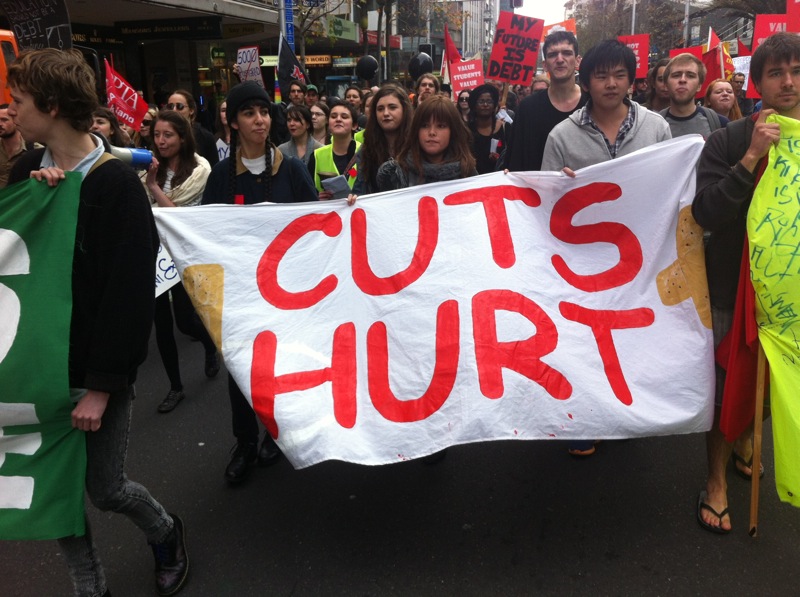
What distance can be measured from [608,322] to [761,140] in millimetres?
909

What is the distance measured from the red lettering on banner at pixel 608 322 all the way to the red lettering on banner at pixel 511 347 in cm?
13

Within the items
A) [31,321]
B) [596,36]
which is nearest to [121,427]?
[31,321]

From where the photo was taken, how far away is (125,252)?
6.68ft

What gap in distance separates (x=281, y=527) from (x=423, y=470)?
793 mm

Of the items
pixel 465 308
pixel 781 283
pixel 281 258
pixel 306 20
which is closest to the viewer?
pixel 781 283

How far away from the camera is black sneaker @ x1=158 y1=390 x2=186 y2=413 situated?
411 cm

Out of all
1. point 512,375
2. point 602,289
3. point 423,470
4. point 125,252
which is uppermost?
point 125,252

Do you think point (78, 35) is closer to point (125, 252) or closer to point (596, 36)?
point (125, 252)

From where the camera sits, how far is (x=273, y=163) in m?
3.28

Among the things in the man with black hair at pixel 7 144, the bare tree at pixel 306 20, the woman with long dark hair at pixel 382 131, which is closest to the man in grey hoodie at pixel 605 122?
the woman with long dark hair at pixel 382 131

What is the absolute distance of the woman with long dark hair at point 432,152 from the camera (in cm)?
338

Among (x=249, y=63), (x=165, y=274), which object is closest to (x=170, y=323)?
(x=165, y=274)

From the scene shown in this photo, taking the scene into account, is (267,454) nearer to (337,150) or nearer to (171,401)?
(171,401)

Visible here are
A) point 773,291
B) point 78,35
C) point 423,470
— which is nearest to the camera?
point 773,291
